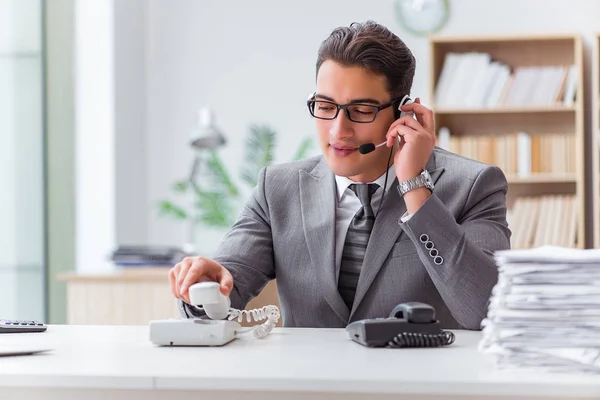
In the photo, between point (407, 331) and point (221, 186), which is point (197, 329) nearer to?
point (407, 331)

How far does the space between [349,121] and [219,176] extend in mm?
2966

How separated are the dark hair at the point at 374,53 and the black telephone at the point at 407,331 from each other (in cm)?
60

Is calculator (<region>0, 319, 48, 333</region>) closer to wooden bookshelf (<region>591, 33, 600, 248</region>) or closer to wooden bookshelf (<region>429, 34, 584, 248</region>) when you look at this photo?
wooden bookshelf (<region>429, 34, 584, 248</region>)

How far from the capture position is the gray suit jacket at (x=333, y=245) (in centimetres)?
187

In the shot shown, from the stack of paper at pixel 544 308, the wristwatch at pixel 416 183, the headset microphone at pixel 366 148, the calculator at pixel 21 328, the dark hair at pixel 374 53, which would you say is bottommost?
the calculator at pixel 21 328

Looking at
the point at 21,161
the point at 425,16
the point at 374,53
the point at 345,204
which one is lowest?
the point at 345,204

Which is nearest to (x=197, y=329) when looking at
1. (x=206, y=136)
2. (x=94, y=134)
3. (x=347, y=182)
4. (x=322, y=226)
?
(x=322, y=226)

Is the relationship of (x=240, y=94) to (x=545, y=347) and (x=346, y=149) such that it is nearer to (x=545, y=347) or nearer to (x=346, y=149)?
(x=346, y=149)

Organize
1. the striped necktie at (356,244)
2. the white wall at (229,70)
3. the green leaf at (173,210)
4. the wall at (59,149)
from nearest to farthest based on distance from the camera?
the striped necktie at (356,244), the wall at (59,149), the green leaf at (173,210), the white wall at (229,70)

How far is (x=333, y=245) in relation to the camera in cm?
197

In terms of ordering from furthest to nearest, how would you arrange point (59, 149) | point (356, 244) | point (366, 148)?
point (59, 149), point (356, 244), point (366, 148)

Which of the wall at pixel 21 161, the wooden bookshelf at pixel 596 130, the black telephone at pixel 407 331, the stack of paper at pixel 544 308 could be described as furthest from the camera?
the wooden bookshelf at pixel 596 130

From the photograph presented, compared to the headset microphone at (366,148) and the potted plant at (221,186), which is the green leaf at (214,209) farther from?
the headset microphone at (366,148)

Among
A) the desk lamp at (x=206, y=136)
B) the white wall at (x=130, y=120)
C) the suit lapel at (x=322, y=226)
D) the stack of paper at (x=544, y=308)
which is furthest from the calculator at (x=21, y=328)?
the white wall at (x=130, y=120)
